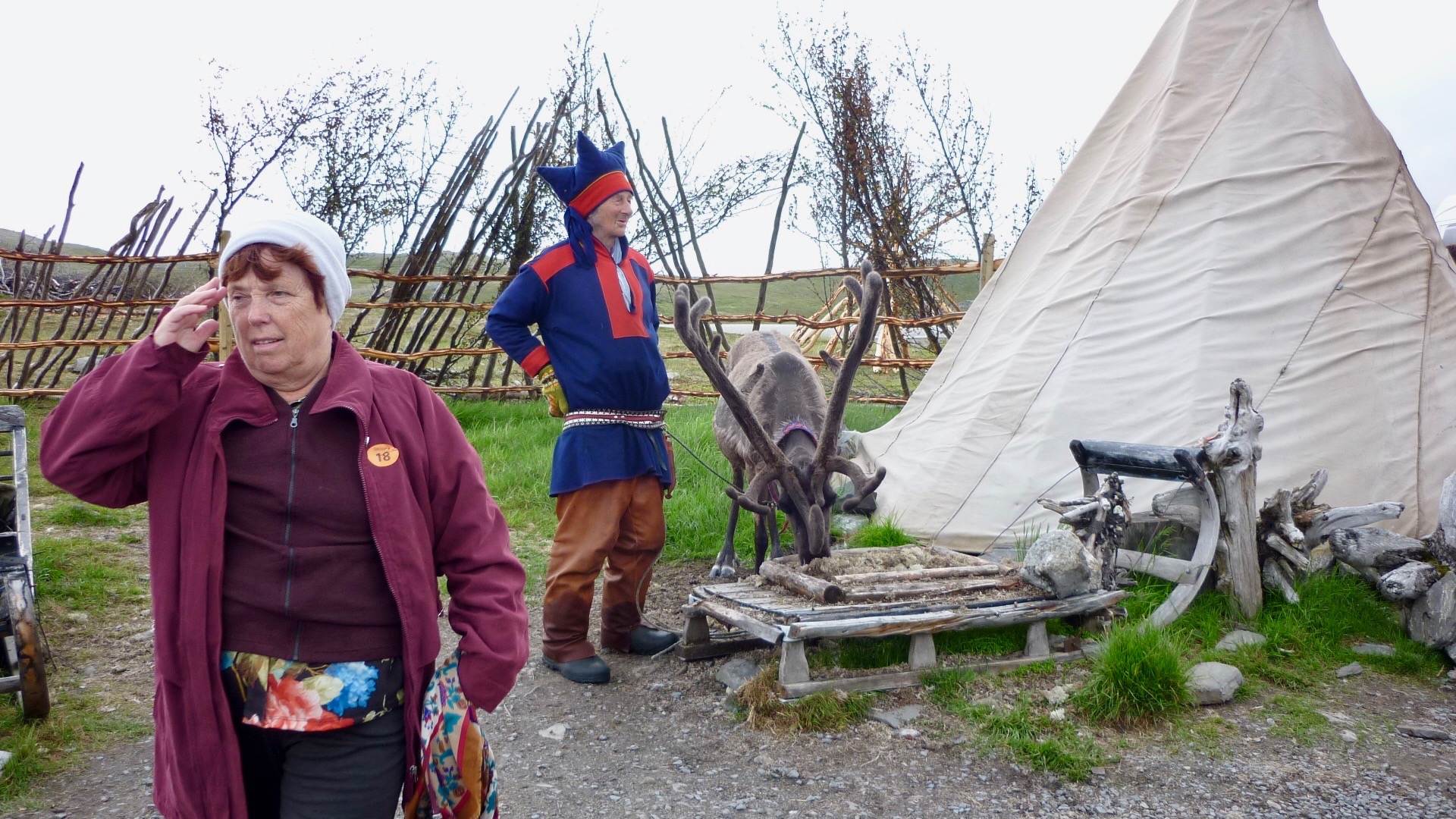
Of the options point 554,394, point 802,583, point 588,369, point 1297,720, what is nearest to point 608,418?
point 588,369

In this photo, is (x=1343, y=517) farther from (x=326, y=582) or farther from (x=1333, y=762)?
(x=326, y=582)

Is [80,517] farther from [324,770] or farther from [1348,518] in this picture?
[1348,518]

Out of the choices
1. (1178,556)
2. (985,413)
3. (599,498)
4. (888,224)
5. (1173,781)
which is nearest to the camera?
(1173,781)

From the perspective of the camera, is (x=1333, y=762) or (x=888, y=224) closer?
(x=1333, y=762)

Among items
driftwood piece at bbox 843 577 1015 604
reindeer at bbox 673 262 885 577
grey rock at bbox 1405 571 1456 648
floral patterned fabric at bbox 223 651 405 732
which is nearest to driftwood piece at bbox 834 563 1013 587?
driftwood piece at bbox 843 577 1015 604

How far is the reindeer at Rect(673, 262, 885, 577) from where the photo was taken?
3.96 m

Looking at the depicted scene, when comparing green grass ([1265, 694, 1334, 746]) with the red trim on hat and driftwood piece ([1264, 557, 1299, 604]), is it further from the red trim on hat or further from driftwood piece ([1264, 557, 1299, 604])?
the red trim on hat

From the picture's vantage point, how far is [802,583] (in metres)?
3.67

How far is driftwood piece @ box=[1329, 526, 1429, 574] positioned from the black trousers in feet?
12.2

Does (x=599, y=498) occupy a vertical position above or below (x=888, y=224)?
below

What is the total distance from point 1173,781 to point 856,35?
8036mm

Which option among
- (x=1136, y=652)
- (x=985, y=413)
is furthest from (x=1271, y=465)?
(x=1136, y=652)

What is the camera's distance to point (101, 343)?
27.1ft

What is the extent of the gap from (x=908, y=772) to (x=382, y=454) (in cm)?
196
